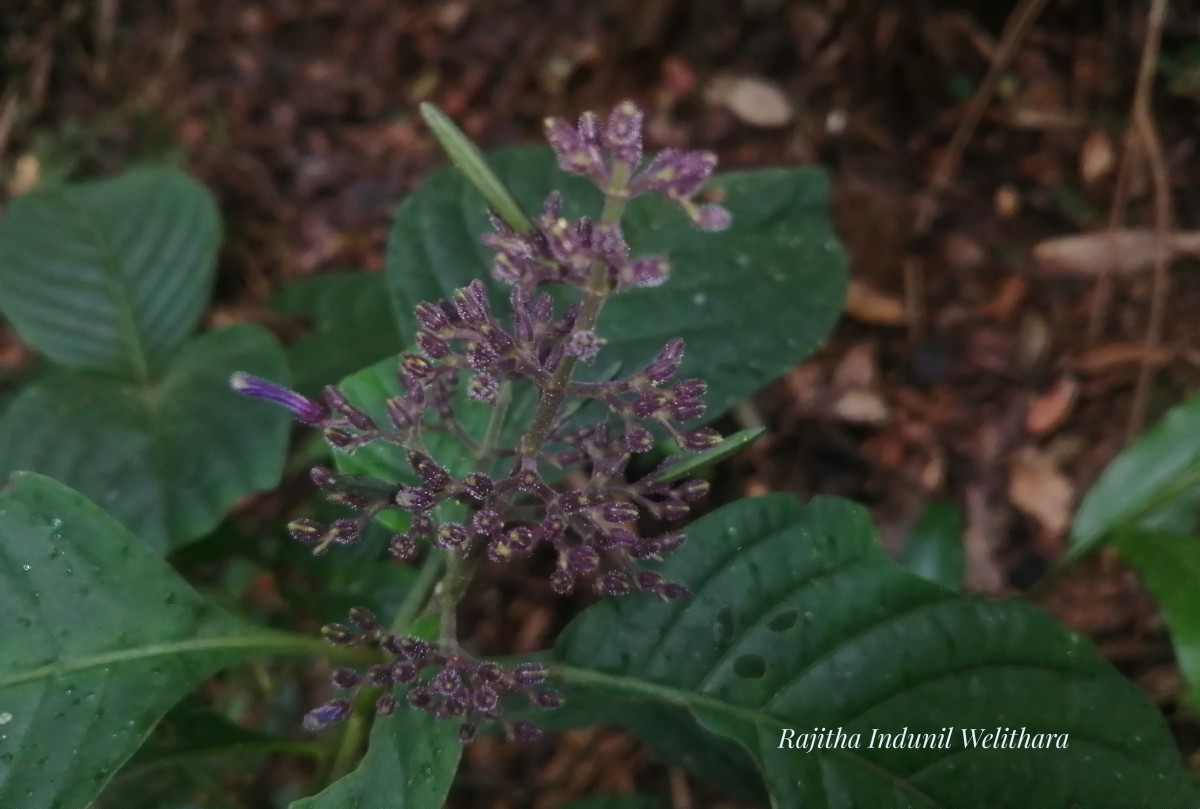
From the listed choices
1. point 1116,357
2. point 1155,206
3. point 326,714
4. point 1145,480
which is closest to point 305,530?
point 326,714

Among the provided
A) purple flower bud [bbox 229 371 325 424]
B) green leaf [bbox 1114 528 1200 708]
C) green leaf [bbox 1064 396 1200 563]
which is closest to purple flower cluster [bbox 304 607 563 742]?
purple flower bud [bbox 229 371 325 424]

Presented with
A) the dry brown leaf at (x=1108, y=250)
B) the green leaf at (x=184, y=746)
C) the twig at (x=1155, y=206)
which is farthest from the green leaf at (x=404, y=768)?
the dry brown leaf at (x=1108, y=250)

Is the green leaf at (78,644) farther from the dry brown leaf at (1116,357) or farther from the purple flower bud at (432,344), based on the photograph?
the dry brown leaf at (1116,357)

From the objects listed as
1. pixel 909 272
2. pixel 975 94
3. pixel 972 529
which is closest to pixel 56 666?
pixel 972 529

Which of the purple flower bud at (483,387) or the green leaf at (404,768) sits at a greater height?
the purple flower bud at (483,387)

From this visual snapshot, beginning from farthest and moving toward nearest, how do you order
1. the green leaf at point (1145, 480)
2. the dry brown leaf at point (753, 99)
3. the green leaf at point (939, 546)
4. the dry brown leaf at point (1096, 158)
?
1. the dry brown leaf at point (753, 99)
2. the dry brown leaf at point (1096, 158)
3. the green leaf at point (939, 546)
4. the green leaf at point (1145, 480)

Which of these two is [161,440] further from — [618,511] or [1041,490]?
[1041,490]

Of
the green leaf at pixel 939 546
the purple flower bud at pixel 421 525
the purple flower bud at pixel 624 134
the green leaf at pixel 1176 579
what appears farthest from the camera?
the green leaf at pixel 939 546
